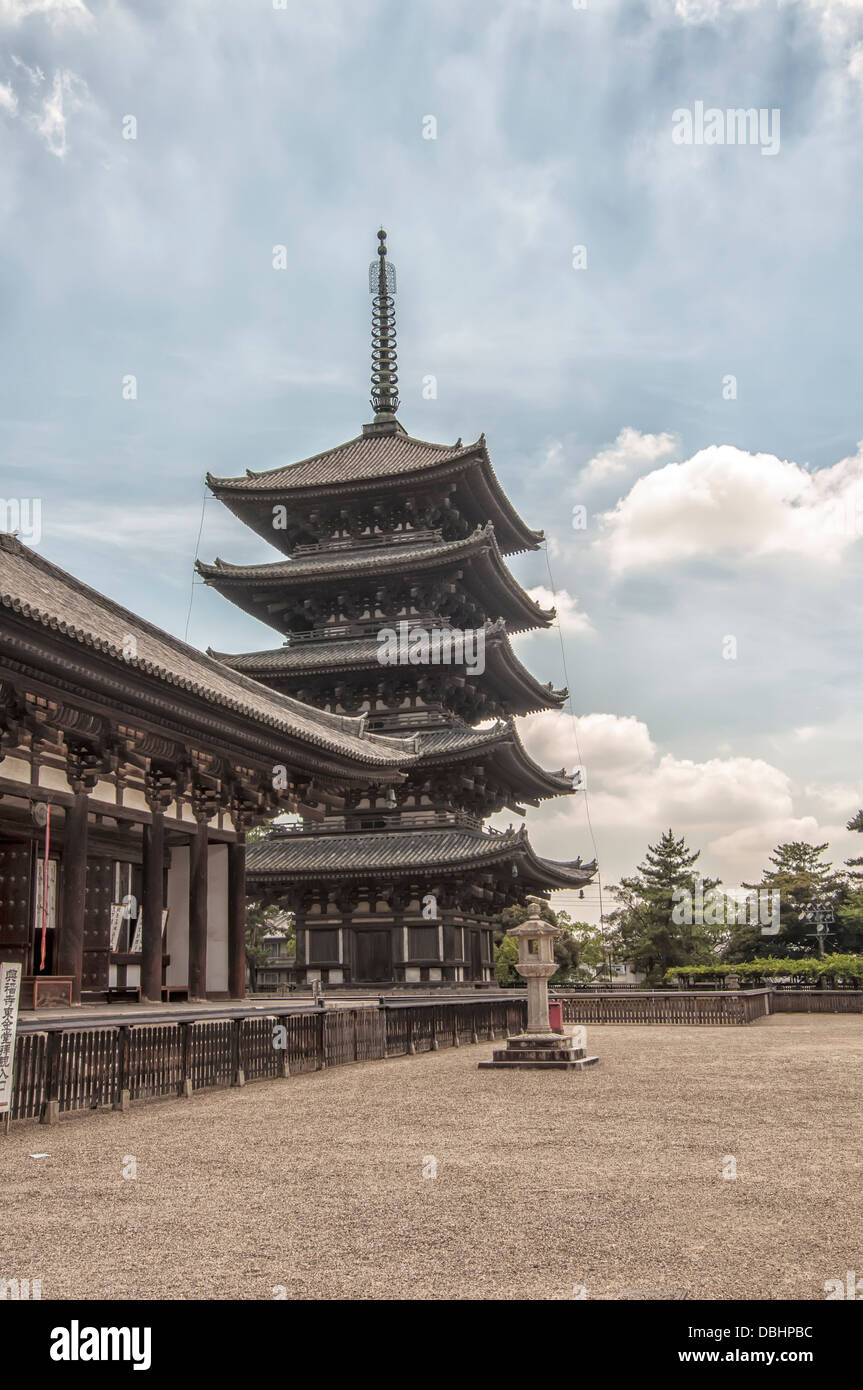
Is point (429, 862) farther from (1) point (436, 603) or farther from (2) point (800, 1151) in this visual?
(2) point (800, 1151)

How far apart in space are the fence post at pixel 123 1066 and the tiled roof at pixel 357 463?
2592cm

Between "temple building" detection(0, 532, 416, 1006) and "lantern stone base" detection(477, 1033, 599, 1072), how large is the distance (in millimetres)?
5695

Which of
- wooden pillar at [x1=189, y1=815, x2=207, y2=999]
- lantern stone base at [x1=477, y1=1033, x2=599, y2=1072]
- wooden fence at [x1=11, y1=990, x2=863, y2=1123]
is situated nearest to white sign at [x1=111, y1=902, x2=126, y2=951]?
wooden pillar at [x1=189, y1=815, x2=207, y2=999]

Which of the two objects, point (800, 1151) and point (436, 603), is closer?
point (800, 1151)

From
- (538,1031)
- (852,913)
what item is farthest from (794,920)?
(538,1031)

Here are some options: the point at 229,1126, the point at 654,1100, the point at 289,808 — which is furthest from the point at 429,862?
the point at 229,1126

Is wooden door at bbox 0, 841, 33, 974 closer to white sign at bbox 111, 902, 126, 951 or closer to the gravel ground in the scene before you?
white sign at bbox 111, 902, 126, 951

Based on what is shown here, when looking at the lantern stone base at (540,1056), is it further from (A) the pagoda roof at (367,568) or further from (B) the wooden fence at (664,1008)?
(A) the pagoda roof at (367,568)

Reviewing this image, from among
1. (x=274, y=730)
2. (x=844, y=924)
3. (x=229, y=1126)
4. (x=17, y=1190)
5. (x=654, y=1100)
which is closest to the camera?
(x=17, y=1190)

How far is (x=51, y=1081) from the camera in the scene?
1239cm

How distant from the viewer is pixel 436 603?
1508 inches

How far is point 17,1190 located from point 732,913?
63421 millimetres

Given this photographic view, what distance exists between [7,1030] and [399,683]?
87.0ft

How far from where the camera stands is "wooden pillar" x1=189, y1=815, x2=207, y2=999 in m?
20.0
